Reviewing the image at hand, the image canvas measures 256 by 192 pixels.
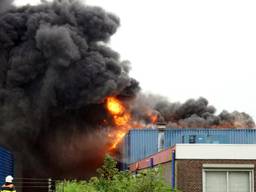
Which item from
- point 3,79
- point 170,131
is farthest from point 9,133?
point 170,131

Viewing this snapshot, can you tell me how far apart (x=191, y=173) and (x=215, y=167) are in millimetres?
855

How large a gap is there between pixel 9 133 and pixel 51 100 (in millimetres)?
4454

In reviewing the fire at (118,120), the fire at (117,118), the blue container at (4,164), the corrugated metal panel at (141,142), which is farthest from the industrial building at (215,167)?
the fire at (117,118)

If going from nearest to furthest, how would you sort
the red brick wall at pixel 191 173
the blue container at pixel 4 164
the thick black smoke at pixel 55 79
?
the red brick wall at pixel 191 173, the blue container at pixel 4 164, the thick black smoke at pixel 55 79

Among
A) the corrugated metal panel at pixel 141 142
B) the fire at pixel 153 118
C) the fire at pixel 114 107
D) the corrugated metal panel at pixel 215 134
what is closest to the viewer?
the corrugated metal panel at pixel 215 134

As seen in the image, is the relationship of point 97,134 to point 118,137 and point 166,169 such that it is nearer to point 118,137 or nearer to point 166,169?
point 118,137

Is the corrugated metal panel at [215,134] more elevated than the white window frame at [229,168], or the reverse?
the corrugated metal panel at [215,134]

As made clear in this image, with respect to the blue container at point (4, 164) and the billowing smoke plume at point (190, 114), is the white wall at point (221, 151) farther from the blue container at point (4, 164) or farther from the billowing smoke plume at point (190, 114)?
the billowing smoke plume at point (190, 114)

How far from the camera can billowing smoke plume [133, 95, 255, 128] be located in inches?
1802

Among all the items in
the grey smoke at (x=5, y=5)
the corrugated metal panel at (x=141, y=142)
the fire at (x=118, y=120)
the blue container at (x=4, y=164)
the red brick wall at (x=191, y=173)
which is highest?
the grey smoke at (x=5, y=5)

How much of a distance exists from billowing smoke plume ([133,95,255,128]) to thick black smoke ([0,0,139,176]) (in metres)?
3.72

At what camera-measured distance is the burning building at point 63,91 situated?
4012 centimetres

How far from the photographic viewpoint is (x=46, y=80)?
40.5m

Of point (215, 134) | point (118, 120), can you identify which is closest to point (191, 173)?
point (215, 134)
